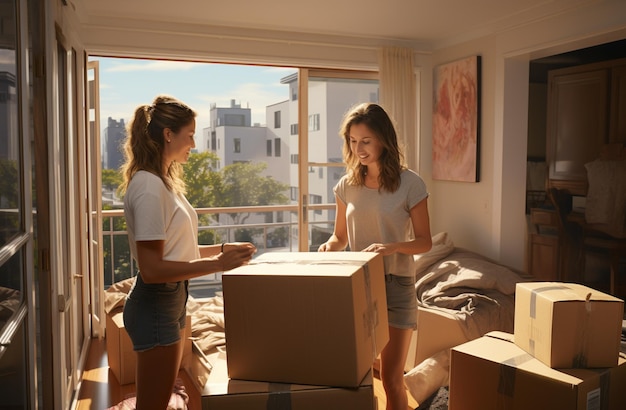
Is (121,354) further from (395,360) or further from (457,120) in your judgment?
(457,120)

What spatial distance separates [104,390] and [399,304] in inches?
87.9

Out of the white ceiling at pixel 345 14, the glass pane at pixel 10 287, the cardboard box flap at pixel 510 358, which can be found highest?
the white ceiling at pixel 345 14

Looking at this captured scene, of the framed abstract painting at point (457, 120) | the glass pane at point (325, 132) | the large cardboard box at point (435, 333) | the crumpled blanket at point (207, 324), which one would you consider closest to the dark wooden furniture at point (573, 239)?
the framed abstract painting at point (457, 120)

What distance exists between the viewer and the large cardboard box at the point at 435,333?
3.39m

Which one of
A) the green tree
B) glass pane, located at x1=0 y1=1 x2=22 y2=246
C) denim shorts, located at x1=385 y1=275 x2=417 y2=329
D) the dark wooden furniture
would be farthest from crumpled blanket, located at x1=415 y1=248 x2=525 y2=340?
the green tree

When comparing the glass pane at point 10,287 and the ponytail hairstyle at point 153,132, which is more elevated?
the ponytail hairstyle at point 153,132

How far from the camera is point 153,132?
1854mm

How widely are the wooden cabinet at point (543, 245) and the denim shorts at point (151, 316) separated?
437 centimetres

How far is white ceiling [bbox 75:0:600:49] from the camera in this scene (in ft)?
12.5

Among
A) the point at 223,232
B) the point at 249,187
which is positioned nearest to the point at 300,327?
the point at 223,232

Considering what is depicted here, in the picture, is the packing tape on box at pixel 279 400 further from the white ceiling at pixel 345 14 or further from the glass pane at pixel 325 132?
the glass pane at pixel 325 132

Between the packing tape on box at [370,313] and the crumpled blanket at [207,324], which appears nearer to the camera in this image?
the packing tape on box at [370,313]

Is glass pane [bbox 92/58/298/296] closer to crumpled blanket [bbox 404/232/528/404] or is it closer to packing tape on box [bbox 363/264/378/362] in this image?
crumpled blanket [bbox 404/232/528/404]

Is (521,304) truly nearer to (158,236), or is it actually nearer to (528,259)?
(158,236)
